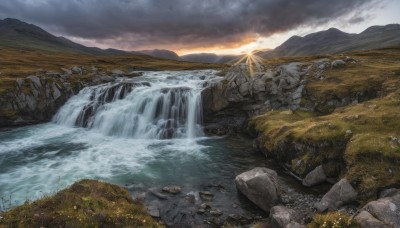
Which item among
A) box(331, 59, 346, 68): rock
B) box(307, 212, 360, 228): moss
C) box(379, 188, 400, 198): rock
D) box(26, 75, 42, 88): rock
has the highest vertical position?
box(331, 59, 346, 68): rock

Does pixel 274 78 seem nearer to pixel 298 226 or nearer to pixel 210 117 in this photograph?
pixel 210 117

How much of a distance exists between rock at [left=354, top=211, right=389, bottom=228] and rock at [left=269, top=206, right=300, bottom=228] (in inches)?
140

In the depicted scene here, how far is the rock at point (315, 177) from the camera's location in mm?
21969

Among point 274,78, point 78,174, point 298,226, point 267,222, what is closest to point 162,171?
point 78,174

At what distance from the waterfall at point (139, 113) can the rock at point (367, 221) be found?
29.4 metres

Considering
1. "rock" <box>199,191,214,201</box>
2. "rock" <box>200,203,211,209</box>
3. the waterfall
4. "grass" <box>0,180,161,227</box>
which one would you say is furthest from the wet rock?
the waterfall

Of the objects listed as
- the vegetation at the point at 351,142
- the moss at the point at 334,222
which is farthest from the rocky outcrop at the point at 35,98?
the moss at the point at 334,222

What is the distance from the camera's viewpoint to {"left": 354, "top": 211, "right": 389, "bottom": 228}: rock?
12.1 metres

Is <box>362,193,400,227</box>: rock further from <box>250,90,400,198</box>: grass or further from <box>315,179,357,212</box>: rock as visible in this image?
<box>250,90,400,198</box>: grass

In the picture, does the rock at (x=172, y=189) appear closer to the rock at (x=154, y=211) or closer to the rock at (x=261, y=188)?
the rock at (x=154, y=211)

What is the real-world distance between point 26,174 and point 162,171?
12.9 m

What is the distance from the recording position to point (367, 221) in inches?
484

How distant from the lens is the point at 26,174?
88.9 ft

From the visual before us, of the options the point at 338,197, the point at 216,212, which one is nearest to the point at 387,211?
the point at 338,197
